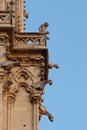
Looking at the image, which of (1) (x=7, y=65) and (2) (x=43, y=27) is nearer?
(1) (x=7, y=65)

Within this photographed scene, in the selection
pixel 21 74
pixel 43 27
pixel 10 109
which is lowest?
pixel 10 109

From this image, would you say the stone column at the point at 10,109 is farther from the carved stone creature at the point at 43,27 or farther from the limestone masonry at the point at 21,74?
the carved stone creature at the point at 43,27

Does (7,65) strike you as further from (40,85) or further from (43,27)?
(43,27)

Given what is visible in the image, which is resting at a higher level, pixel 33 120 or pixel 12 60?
pixel 12 60

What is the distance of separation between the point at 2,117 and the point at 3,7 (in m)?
5.46

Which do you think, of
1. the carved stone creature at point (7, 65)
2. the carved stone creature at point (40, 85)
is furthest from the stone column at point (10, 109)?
A: the carved stone creature at point (7, 65)

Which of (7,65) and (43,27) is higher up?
(43,27)

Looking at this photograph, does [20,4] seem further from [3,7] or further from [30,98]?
[30,98]

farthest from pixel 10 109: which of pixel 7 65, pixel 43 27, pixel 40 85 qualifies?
pixel 43 27

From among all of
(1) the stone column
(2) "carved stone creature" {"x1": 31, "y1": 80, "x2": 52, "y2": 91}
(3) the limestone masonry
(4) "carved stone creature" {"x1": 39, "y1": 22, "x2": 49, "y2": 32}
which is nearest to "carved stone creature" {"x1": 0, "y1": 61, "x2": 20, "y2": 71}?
(3) the limestone masonry

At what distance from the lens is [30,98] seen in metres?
32.4

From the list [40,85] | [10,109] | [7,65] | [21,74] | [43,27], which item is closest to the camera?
[7,65]

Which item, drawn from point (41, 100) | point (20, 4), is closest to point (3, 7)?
point (20, 4)

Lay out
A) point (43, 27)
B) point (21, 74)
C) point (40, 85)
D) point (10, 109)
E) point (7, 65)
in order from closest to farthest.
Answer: point (7, 65) → point (10, 109) → point (40, 85) → point (21, 74) → point (43, 27)
